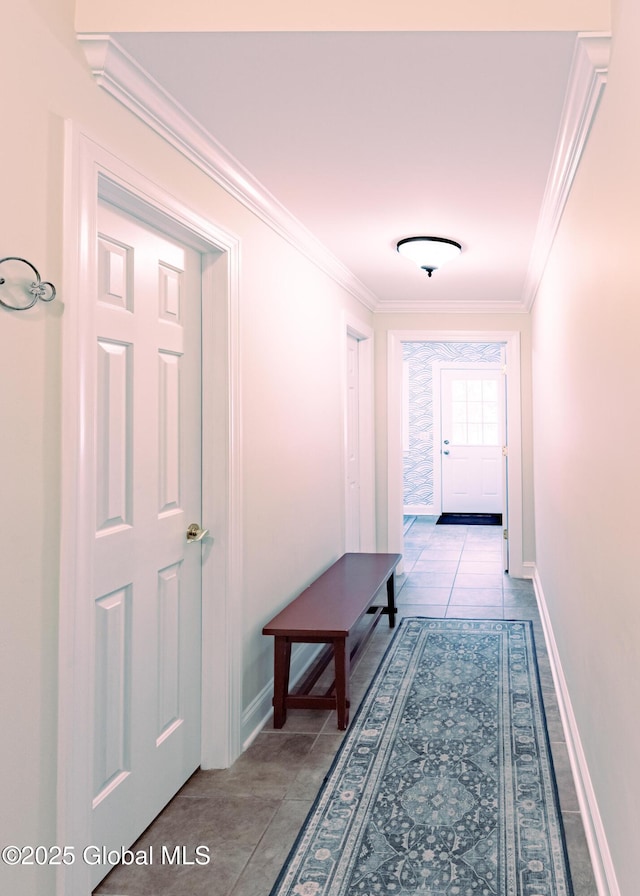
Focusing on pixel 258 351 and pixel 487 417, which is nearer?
pixel 258 351

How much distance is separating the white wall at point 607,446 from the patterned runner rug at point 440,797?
0.83 ft

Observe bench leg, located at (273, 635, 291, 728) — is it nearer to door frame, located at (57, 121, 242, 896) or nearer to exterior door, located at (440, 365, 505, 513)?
door frame, located at (57, 121, 242, 896)

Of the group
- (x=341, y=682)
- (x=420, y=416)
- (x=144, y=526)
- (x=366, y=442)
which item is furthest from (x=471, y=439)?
(x=144, y=526)

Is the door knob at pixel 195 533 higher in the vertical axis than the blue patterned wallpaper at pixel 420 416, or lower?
lower

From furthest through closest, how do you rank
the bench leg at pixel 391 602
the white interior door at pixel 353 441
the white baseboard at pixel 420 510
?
the white baseboard at pixel 420 510 → the white interior door at pixel 353 441 → the bench leg at pixel 391 602

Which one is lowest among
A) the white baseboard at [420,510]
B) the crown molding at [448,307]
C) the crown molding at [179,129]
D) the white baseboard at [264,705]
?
the white baseboard at [264,705]

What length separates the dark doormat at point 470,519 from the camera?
29.6ft

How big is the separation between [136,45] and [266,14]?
351mm

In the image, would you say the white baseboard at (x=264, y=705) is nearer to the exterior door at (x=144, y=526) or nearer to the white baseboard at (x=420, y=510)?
the exterior door at (x=144, y=526)

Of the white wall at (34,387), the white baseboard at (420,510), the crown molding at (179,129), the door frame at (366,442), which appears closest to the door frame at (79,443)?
the white wall at (34,387)

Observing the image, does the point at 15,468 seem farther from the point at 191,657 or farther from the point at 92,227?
the point at 191,657

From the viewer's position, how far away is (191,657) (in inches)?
98.0

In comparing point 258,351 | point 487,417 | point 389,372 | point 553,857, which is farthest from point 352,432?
point 487,417

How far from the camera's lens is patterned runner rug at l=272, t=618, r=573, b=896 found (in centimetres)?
191
